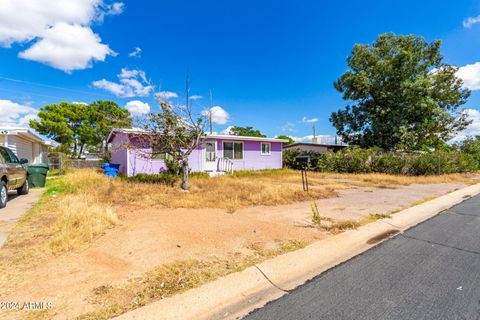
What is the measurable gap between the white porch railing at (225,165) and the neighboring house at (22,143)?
1078cm

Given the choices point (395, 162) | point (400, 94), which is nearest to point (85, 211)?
point (395, 162)

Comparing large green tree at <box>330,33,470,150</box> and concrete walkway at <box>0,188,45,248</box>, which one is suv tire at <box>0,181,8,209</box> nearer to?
concrete walkway at <box>0,188,45,248</box>

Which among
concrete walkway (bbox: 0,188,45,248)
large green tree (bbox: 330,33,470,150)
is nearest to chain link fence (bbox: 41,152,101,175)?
concrete walkway (bbox: 0,188,45,248)

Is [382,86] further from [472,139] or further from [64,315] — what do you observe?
[64,315]

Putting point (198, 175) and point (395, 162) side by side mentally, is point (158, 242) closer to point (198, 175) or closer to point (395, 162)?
point (198, 175)

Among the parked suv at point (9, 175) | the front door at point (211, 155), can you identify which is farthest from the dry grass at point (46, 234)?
the front door at point (211, 155)

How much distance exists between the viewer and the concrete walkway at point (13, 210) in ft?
15.3

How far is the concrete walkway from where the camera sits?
4.66m

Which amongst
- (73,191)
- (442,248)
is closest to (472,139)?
(442,248)

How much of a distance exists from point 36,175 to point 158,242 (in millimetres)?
10146

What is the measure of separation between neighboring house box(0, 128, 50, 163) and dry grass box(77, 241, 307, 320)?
46.2 feet

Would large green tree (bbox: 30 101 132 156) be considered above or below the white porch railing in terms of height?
above

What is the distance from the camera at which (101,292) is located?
2.50 m

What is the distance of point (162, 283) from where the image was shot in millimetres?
2691
